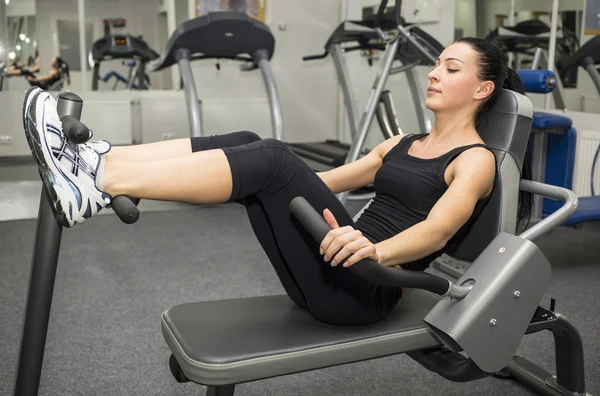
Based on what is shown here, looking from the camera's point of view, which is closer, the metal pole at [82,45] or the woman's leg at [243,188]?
the woman's leg at [243,188]

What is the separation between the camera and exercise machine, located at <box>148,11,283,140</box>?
4.06 metres

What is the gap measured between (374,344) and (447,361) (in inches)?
10.1

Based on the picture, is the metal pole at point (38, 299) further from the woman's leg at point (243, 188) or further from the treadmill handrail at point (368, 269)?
the treadmill handrail at point (368, 269)

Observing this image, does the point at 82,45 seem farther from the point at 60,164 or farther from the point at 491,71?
the point at 60,164

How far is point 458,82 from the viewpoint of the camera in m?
1.67

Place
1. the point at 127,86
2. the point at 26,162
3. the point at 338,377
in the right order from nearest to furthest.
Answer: the point at 338,377, the point at 26,162, the point at 127,86

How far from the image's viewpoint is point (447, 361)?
60.0 inches

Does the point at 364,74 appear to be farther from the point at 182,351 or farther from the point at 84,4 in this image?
the point at 182,351

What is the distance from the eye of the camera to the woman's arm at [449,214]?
142 centimetres

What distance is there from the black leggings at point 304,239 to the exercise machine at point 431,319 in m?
0.04

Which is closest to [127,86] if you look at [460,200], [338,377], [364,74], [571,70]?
[364,74]

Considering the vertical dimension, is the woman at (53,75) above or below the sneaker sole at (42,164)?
below

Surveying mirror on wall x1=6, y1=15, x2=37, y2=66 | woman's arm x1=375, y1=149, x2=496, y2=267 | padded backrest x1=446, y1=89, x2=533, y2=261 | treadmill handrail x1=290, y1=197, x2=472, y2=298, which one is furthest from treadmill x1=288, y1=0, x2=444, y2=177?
mirror on wall x1=6, y1=15, x2=37, y2=66

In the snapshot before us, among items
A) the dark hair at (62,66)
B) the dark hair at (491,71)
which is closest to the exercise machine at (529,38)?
the dark hair at (491,71)
